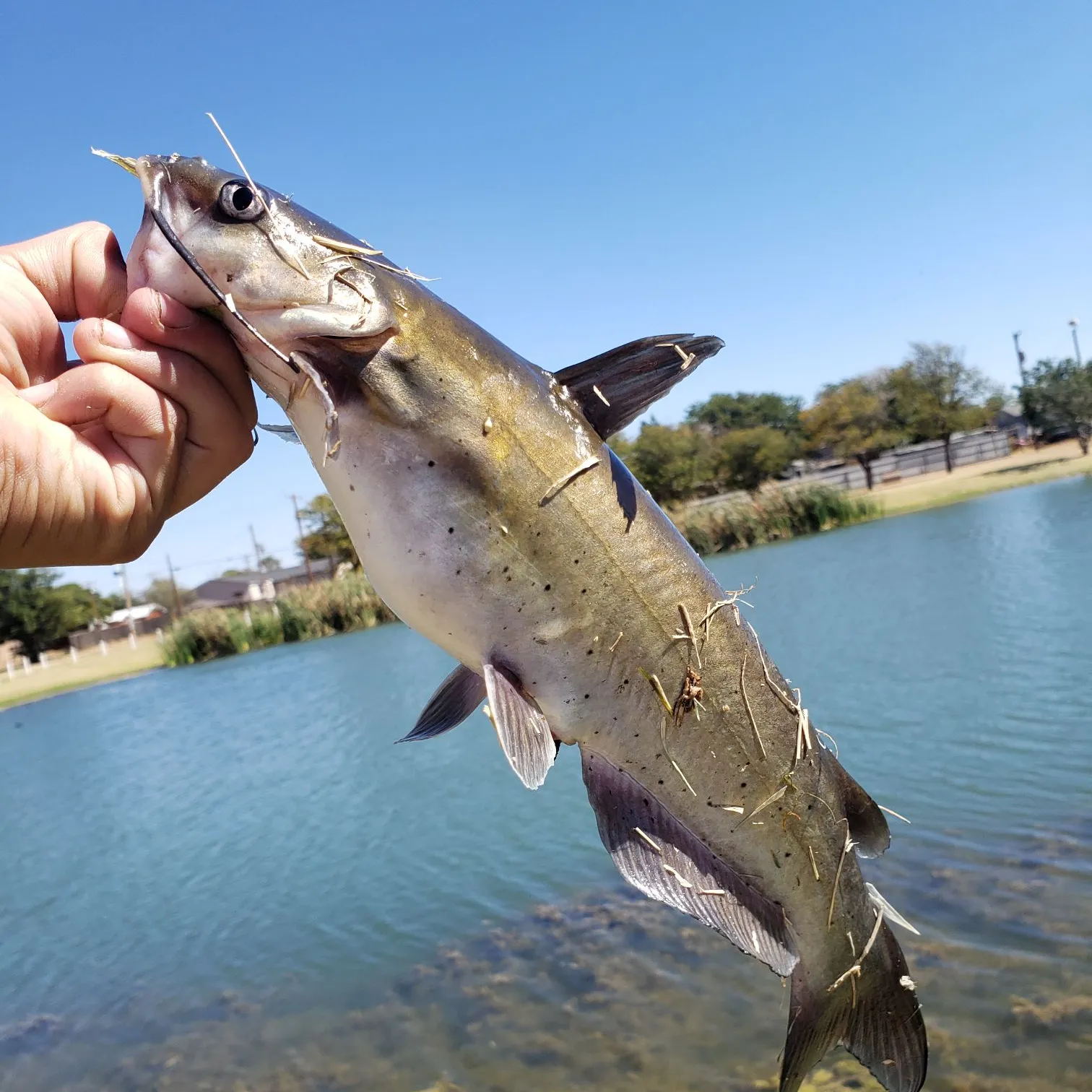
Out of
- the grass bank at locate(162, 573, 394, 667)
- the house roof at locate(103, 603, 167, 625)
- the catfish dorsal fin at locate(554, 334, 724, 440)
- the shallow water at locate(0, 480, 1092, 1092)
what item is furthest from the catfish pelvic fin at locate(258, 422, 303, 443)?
the house roof at locate(103, 603, 167, 625)

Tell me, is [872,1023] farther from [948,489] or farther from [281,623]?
[948,489]

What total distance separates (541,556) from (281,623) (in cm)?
4321

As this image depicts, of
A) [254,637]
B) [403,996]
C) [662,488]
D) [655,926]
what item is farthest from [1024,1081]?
[662,488]

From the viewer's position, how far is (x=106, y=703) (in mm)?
31922

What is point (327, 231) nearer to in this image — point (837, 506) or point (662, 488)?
point (837, 506)

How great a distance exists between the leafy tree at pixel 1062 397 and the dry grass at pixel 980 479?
178 centimetres

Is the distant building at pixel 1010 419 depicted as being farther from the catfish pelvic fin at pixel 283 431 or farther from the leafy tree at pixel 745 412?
the catfish pelvic fin at pixel 283 431

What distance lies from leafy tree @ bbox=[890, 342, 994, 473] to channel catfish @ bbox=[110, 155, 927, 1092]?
6547cm

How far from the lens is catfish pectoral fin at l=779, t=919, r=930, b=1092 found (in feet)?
8.21

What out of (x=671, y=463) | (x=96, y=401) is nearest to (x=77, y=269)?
(x=96, y=401)

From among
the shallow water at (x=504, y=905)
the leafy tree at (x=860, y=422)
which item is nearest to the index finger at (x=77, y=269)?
the shallow water at (x=504, y=905)

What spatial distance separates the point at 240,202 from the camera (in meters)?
1.93

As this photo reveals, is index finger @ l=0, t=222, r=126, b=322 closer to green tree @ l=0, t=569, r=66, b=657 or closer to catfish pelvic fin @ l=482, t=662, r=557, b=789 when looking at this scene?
catfish pelvic fin @ l=482, t=662, r=557, b=789

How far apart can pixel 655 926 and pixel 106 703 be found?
3006 cm
